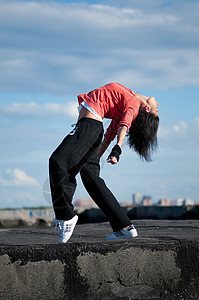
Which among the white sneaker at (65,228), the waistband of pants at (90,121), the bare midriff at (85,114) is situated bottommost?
the white sneaker at (65,228)

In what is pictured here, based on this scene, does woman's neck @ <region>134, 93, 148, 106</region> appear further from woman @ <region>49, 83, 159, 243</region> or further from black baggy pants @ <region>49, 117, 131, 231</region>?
black baggy pants @ <region>49, 117, 131, 231</region>

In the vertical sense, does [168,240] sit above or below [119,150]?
below

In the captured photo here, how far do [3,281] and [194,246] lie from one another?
1.41m

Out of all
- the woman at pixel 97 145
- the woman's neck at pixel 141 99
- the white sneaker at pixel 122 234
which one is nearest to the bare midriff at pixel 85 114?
the woman at pixel 97 145

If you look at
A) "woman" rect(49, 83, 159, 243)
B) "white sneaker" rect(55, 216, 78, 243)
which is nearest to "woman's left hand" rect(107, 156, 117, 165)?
"woman" rect(49, 83, 159, 243)

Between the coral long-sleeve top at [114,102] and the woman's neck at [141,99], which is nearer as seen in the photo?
the coral long-sleeve top at [114,102]

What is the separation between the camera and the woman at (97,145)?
3.53 m

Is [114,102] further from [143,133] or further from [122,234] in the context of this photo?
[122,234]

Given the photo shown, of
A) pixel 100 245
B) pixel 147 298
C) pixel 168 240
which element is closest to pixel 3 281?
pixel 100 245

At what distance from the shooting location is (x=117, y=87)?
376 cm

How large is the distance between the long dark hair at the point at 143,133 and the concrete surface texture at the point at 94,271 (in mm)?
837

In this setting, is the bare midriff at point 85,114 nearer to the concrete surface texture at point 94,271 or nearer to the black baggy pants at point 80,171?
the black baggy pants at point 80,171

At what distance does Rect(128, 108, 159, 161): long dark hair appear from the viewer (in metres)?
3.90

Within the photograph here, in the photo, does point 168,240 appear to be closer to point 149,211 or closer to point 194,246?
point 194,246
